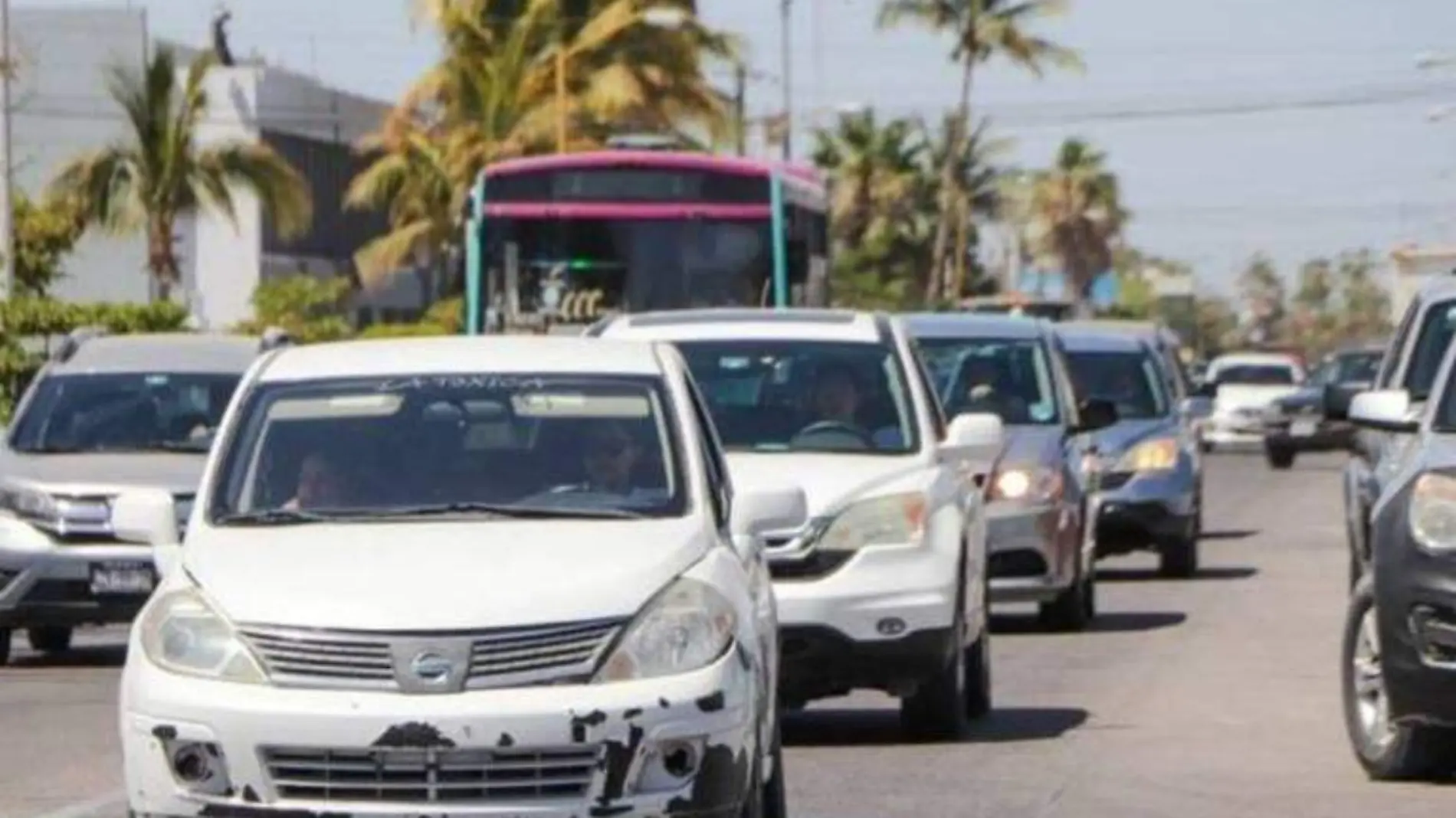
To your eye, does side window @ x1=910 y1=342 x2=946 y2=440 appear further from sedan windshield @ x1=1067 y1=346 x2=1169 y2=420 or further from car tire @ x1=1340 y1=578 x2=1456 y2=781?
sedan windshield @ x1=1067 y1=346 x2=1169 y2=420

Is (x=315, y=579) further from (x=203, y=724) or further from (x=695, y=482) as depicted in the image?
(x=695, y=482)

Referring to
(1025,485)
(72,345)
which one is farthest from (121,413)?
(1025,485)

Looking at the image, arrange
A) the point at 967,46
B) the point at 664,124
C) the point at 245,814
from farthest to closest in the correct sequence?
the point at 967,46
the point at 664,124
the point at 245,814

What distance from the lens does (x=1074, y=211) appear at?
14538cm

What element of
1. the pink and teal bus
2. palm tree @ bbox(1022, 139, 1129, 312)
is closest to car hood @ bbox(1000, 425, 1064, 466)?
the pink and teal bus

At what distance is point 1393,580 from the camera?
13.9 metres

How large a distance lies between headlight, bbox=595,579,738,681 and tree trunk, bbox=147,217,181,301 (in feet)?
174

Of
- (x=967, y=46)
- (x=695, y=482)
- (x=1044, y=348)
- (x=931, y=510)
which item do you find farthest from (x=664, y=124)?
(x=695, y=482)

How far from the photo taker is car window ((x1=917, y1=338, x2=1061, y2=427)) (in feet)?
78.1

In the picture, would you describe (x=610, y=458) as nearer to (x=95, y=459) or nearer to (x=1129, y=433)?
(x=95, y=459)

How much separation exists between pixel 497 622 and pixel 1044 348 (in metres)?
13.9

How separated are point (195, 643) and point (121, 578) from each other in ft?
Answer: 35.3

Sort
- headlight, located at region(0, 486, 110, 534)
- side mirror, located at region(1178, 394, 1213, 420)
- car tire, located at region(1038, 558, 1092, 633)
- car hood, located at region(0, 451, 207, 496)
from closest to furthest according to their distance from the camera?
headlight, located at region(0, 486, 110, 534) → car hood, located at region(0, 451, 207, 496) → car tire, located at region(1038, 558, 1092, 633) → side mirror, located at region(1178, 394, 1213, 420)

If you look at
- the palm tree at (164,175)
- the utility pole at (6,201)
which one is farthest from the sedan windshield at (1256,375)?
the utility pole at (6,201)
